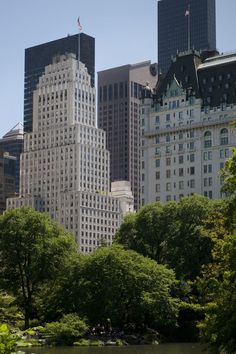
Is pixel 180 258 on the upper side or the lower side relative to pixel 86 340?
upper

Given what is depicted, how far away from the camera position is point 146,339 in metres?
81.4

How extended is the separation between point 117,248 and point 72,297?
857cm

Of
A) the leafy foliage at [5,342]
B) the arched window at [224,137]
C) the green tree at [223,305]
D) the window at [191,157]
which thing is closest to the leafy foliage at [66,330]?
the green tree at [223,305]

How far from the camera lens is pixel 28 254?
91250 millimetres

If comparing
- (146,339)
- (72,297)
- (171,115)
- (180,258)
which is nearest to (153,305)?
(146,339)

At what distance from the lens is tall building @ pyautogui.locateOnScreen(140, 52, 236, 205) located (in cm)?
15900

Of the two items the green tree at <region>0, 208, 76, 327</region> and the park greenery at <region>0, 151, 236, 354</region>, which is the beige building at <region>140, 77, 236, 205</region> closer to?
the park greenery at <region>0, 151, 236, 354</region>

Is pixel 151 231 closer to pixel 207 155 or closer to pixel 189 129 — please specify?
pixel 207 155

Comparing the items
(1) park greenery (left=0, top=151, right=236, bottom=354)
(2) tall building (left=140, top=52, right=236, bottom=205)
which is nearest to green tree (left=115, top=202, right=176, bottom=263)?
(1) park greenery (left=0, top=151, right=236, bottom=354)

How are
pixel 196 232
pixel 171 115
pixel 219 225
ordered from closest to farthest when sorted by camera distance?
pixel 219 225, pixel 196 232, pixel 171 115

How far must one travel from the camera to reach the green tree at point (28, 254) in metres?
91.1

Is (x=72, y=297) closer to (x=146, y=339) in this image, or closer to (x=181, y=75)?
(x=146, y=339)

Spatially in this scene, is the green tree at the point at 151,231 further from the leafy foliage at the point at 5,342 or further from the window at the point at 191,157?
the leafy foliage at the point at 5,342

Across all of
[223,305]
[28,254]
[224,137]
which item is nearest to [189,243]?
[28,254]
